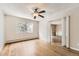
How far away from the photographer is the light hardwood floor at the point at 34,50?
7.32 feet

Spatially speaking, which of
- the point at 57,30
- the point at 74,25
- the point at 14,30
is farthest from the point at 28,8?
the point at 74,25

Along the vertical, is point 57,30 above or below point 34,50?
above

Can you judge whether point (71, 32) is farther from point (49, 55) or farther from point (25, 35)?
point (25, 35)

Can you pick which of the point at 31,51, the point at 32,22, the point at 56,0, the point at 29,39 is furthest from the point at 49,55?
the point at 56,0

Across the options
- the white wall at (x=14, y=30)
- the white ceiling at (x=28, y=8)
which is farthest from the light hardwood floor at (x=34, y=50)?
the white ceiling at (x=28, y=8)

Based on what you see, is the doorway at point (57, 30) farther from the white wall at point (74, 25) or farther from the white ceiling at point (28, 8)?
the white ceiling at point (28, 8)

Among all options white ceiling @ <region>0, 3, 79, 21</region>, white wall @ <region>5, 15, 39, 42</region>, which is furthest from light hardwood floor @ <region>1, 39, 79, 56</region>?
white ceiling @ <region>0, 3, 79, 21</region>

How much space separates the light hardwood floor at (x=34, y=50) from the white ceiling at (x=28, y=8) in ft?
2.46

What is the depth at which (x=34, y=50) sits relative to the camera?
7.76 feet

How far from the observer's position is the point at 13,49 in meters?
2.34

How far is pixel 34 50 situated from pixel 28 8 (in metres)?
1.01

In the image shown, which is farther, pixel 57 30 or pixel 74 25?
pixel 57 30

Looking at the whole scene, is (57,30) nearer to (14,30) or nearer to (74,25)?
(74,25)

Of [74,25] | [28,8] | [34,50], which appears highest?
[28,8]
